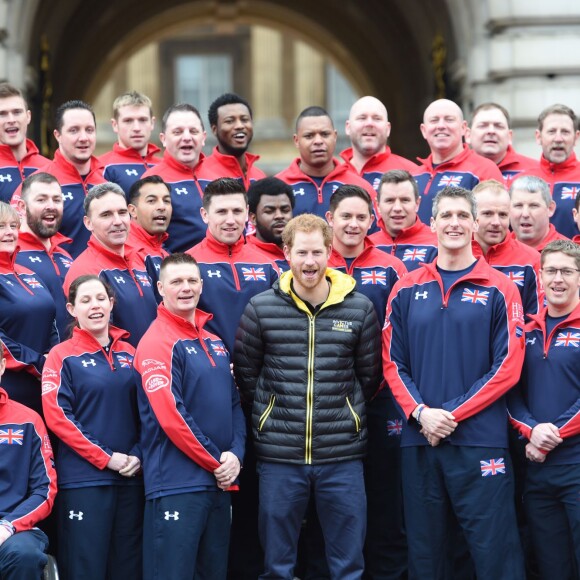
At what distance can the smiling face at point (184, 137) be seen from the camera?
9.31 m

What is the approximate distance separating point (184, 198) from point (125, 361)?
1.84 m

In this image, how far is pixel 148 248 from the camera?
8516mm

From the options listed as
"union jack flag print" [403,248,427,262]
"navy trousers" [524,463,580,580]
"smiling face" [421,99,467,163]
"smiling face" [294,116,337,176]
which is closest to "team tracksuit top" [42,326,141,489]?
"union jack flag print" [403,248,427,262]

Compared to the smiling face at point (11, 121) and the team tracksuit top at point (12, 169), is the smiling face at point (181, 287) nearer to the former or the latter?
the team tracksuit top at point (12, 169)

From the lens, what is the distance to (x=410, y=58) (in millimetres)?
18000

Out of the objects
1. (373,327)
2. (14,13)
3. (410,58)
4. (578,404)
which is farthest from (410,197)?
(410,58)

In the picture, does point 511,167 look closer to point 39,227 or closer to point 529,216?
point 529,216

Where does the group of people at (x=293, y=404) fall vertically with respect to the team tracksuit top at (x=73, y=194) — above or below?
below

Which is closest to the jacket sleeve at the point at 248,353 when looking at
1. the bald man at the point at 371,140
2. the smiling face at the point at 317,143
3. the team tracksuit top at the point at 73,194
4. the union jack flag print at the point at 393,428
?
the union jack flag print at the point at 393,428

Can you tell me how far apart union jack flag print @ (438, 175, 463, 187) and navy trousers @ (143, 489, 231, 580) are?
3062mm

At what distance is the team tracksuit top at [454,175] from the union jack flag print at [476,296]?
1832mm

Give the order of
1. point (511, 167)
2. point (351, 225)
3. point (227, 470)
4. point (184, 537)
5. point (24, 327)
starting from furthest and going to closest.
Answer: point (511, 167), point (351, 225), point (24, 327), point (227, 470), point (184, 537)

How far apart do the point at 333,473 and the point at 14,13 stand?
23.6 feet

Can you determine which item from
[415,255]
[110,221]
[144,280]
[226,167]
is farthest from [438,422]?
[226,167]
